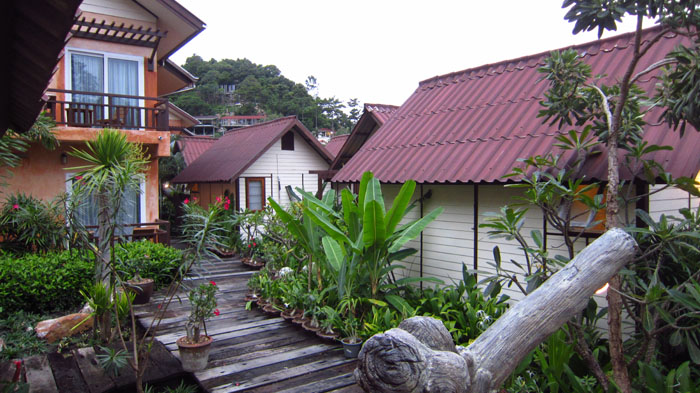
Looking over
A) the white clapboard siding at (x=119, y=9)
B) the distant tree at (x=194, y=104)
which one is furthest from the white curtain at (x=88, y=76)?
the distant tree at (x=194, y=104)

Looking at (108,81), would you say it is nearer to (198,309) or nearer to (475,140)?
(198,309)

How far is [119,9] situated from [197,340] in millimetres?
10502

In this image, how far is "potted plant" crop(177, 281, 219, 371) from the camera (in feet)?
18.6

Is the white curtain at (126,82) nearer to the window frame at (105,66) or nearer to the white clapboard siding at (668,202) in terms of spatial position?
the window frame at (105,66)

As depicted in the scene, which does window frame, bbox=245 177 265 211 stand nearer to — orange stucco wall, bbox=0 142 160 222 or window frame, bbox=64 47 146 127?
window frame, bbox=64 47 146 127

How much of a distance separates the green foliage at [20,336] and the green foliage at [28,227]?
1714 millimetres

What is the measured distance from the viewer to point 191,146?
24219mm

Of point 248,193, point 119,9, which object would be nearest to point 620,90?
point 119,9

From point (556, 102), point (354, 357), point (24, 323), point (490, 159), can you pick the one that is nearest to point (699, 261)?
point (556, 102)

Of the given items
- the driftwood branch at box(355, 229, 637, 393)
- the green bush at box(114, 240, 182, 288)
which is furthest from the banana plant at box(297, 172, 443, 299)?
the green bush at box(114, 240, 182, 288)

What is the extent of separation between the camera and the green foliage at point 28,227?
347 inches

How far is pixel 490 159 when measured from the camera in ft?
21.0

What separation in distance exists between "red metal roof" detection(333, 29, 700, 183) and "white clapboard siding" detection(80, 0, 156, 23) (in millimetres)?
7993

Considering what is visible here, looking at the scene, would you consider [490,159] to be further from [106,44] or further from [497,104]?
[106,44]
